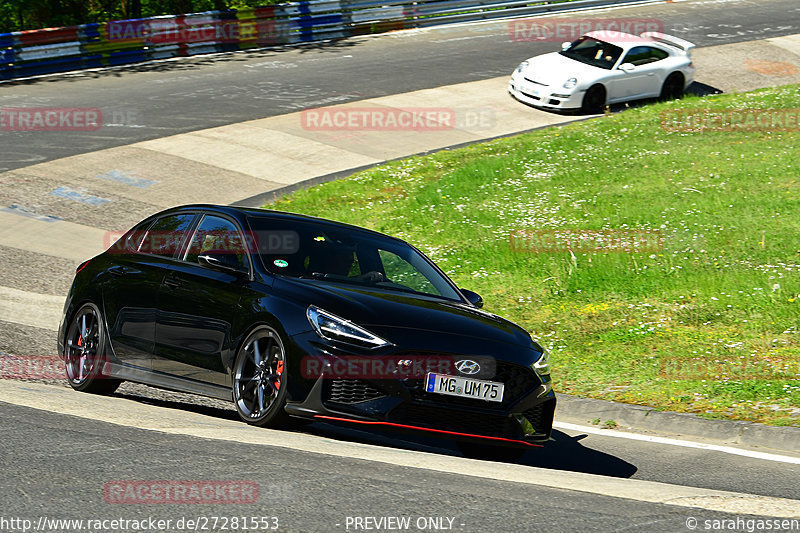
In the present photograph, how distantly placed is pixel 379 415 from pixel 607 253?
6.65 m

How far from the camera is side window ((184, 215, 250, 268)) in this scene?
24.5ft

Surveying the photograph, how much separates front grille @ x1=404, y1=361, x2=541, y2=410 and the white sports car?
15483mm

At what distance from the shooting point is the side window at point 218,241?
24.5 feet

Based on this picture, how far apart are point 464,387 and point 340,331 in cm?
85

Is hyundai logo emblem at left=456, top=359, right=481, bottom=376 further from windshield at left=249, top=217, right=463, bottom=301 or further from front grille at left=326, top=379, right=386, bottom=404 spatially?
windshield at left=249, top=217, right=463, bottom=301

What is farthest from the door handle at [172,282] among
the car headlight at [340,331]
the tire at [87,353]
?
the car headlight at [340,331]

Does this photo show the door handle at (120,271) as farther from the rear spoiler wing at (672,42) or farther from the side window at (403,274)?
the rear spoiler wing at (672,42)

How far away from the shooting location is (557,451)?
764 cm

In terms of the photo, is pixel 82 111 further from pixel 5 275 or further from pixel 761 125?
pixel 761 125

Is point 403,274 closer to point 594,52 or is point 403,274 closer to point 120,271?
point 120,271

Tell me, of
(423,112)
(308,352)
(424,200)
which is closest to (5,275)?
(424,200)
